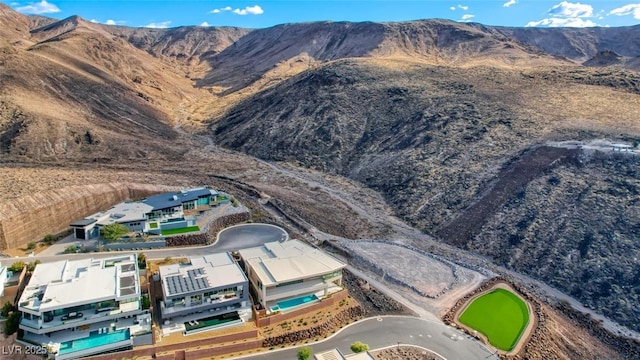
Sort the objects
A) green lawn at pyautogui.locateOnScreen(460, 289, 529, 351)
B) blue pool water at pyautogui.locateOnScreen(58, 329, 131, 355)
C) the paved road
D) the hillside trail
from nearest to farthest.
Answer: blue pool water at pyautogui.locateOnScreen(58, 329, 131, 355) → the paved road → green lawn at pyautogui.locateOnScreen(460, 289, 529, 351) → the hillside trail

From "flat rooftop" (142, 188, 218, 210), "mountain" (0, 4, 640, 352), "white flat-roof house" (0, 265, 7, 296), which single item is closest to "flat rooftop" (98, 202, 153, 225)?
"flat rooftop" (142, 188, 218, 210)

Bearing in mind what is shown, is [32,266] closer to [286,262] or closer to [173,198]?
[173,198]

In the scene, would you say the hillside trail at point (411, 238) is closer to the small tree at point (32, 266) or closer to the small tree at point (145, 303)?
the small tree at point (145, 303)

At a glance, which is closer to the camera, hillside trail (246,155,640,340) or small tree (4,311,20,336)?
small tree (4,311,20,336)

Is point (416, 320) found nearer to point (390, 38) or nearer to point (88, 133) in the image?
point (88, 133)

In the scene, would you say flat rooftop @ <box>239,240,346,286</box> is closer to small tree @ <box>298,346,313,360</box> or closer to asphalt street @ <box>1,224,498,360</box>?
asphalt street @ <box>1,224,498,360</box>

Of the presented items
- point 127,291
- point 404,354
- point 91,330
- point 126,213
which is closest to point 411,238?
point 404,354

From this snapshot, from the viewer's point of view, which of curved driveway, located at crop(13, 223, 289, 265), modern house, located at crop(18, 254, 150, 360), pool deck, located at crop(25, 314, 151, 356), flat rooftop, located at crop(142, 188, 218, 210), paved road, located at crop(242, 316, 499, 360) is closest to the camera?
modern house, located at crop(18, 254, 150, 360)
